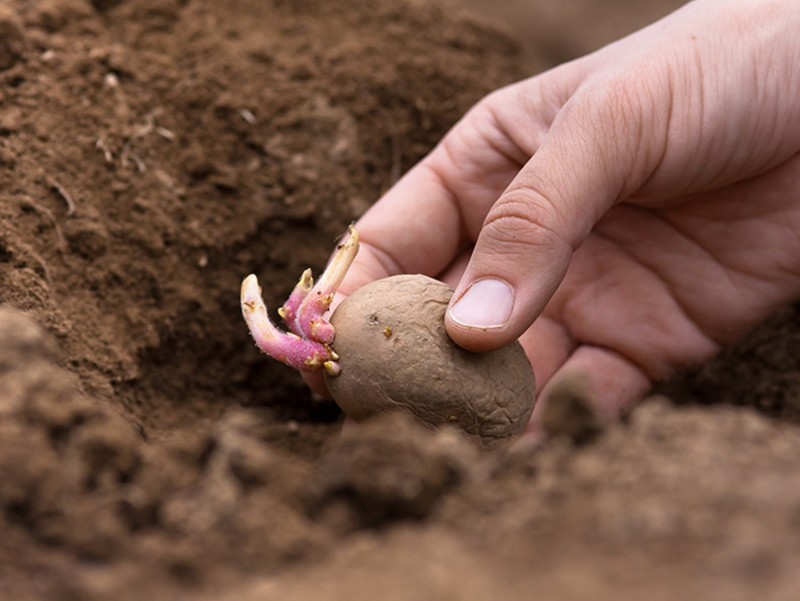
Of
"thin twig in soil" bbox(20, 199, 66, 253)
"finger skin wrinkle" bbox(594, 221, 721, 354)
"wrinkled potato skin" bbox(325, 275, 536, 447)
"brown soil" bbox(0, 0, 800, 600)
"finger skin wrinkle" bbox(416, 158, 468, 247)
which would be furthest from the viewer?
"finger skin wrinkle" bbox(416, 158, 468, 247)

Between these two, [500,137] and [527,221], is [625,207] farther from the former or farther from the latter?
[527,221]

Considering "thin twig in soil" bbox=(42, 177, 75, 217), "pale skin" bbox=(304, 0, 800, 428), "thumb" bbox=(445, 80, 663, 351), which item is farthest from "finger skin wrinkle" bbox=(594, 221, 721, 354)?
"thin twig in soil" bbox=(42, 177, 75, 217)

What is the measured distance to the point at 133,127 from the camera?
3.04 m

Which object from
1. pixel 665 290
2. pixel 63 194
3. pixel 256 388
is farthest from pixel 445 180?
pixel 63 194

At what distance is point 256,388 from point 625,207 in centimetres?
131

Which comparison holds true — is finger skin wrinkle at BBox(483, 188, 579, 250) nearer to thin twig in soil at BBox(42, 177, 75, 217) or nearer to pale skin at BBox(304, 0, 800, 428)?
pale skin at BBox(304, 0, 800, 428)

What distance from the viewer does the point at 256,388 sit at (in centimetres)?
305

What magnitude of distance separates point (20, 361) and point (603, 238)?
1.92m

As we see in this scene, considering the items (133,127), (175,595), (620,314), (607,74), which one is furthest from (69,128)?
(175,595)

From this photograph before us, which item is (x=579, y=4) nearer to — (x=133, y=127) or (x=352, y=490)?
(x=133, y=127)

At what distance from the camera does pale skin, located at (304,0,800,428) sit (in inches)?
88.8

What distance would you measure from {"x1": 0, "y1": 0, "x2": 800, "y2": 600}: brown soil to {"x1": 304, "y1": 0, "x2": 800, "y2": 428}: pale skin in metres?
0.21

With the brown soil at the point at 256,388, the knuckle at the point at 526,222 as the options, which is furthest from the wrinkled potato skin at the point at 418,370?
the brown soil at the point at 256,388

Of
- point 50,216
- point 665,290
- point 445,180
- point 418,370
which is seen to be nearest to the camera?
point 418,370
